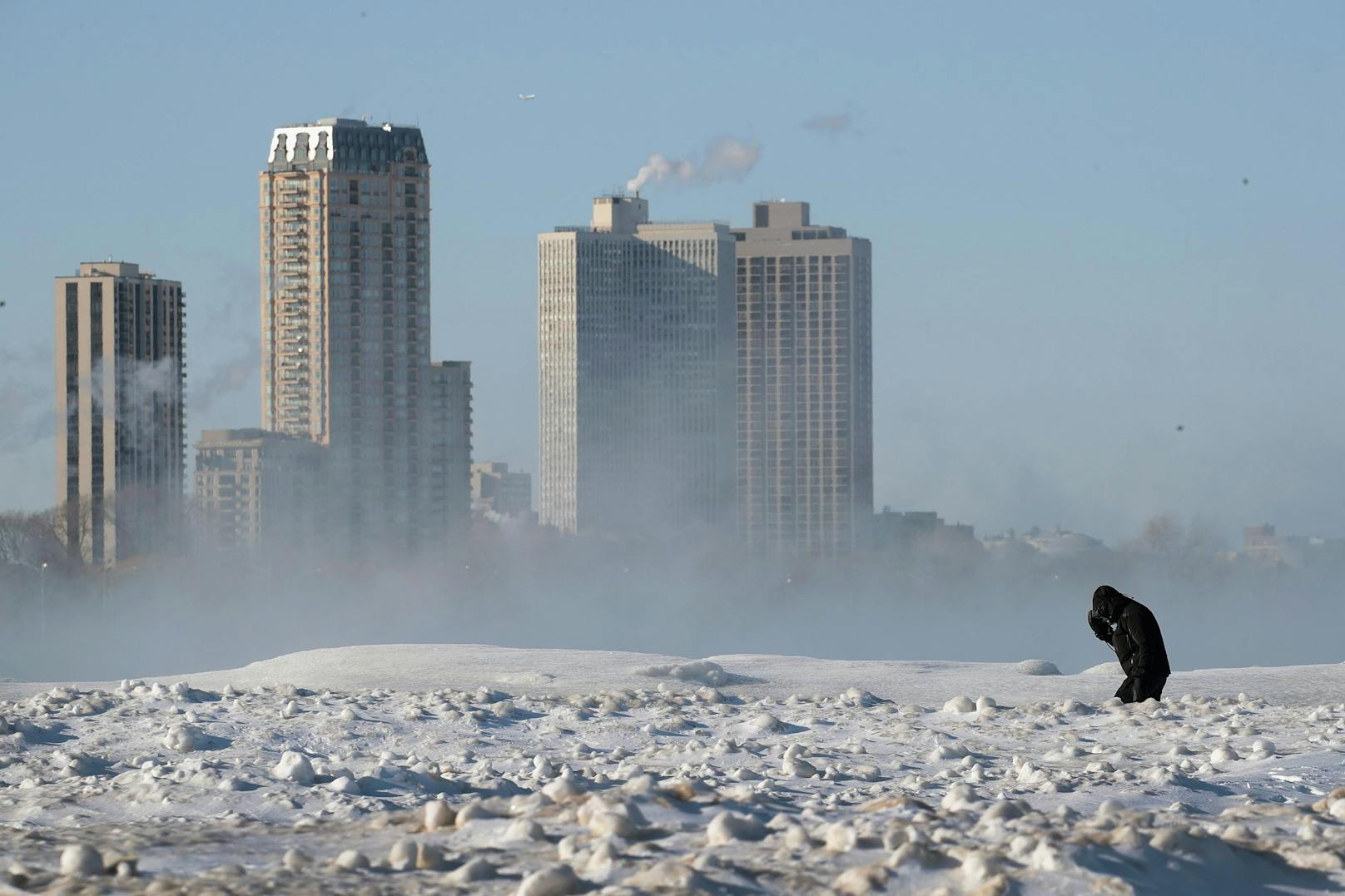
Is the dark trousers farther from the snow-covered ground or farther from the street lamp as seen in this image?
the street lamp

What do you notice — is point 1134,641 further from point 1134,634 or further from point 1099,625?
point 1099,625

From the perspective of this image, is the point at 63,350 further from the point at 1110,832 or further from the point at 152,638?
the point at 1110,832

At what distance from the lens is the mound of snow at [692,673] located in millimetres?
22484

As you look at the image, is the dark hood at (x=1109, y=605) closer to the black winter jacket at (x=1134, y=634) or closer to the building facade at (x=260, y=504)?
the black winter jacket at (x=1134, y=634)

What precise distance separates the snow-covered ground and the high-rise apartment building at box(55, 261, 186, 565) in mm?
159931

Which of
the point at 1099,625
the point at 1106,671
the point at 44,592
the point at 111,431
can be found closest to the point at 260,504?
the point at 111,431

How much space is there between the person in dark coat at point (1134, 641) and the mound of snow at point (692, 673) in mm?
4742

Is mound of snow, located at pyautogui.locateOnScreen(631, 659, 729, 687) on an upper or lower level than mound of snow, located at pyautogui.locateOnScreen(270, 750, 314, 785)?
lower

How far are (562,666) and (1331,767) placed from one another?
462 inches

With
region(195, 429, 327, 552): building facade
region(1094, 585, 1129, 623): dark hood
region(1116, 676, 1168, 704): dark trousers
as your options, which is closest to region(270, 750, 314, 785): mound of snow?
region(1094, 585, 1129, 623): dark hood

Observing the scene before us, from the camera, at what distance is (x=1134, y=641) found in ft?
64.4

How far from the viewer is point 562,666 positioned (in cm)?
2359

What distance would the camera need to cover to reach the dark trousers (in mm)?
19625

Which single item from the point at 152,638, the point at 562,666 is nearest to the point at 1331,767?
the point at 562,666
